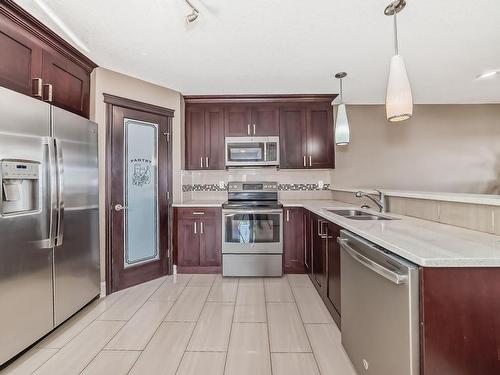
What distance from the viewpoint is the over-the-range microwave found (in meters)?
3.75

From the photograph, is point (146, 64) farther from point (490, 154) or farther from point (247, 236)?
point (490, 154)

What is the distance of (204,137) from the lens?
12.5ft

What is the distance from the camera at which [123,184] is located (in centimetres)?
299

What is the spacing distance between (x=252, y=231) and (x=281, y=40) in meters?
2.14

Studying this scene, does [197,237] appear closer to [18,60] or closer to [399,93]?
[18,60]

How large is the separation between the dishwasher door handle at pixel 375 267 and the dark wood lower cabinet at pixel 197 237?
2056mm

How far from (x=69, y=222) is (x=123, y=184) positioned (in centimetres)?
82

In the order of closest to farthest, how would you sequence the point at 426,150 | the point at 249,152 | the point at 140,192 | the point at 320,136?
the point at 140,192
the point at 249,152
the point at 320,136
the point at 426,150

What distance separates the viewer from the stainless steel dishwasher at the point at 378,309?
103cm

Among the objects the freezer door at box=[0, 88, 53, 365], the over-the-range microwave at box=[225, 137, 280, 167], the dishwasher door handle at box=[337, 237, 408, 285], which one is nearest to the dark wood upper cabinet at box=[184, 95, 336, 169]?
the over-the-range microwave at box=[225, 137, 280, 167]

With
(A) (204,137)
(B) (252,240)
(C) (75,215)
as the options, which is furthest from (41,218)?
(A) (204,137)

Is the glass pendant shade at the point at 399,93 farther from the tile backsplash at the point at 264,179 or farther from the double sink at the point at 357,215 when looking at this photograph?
the tile backsplash at the point at 264,179

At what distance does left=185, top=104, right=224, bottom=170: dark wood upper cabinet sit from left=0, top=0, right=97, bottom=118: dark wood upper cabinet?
138 centimetres

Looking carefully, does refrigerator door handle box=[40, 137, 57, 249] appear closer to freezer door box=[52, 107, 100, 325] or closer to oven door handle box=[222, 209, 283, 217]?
freezer door box=[52, 107, 100, 325]
